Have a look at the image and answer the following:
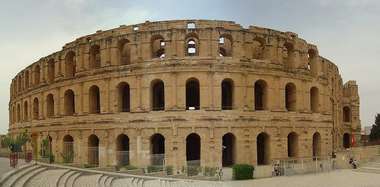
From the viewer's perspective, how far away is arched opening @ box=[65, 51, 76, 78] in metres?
31.9

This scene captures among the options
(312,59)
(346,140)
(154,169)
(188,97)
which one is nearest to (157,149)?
(188,97)

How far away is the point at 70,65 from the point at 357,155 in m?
22.3

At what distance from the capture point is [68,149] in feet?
95.2

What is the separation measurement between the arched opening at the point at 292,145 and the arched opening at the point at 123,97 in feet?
38.6

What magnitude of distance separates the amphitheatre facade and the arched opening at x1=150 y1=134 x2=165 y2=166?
7 cm

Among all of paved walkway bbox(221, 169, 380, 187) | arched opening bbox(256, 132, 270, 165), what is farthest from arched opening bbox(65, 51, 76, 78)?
paved walkway bbox(221, 169, 380, 187)

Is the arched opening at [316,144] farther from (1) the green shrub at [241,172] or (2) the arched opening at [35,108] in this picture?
(2) the arched opening at [35,108]

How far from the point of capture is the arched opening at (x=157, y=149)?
25250 millimetres

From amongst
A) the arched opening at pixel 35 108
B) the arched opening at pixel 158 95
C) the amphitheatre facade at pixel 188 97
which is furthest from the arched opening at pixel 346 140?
the arched opening at pixel 35 108

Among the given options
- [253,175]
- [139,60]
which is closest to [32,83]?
[139,60]

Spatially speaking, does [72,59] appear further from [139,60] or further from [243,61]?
[243,61]

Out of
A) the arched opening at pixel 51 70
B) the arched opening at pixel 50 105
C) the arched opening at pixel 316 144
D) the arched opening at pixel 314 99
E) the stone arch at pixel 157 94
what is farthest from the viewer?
the arched opening at pixel 51 70

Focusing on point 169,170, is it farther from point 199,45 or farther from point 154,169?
point 199,45

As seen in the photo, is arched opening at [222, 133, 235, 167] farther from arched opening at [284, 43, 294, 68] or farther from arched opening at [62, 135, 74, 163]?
arched opening at [62, 135, 74, 163]
